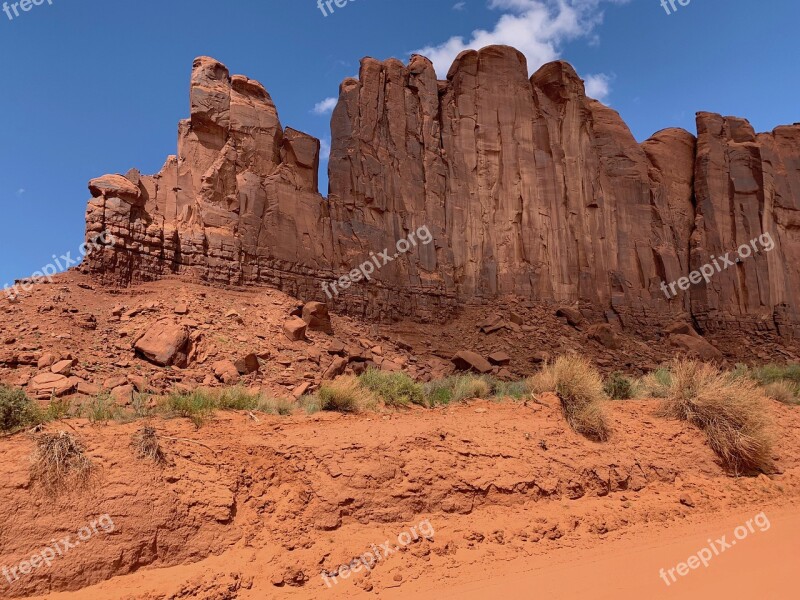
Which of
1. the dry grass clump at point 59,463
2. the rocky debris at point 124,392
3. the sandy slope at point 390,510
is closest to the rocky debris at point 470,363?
the sandy slope at point 390,510

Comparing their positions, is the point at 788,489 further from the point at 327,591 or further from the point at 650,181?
the point at 650,181

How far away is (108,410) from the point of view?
23.1 feet

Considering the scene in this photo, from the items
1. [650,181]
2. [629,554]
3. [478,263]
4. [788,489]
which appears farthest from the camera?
[650,181]

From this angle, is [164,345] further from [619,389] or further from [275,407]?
[619,389]

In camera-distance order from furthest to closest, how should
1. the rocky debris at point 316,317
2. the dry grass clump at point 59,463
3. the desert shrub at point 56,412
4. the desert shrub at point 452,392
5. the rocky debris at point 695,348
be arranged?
the rocky debris at point 695,348 → the rocky debris at point 316,317 → the desert shrub at point 452,392 → the desert shrub at point 56,412 → the dry grass clump at point 59,463

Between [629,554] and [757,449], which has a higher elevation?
[757,449]

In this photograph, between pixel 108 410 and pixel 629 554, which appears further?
pixel 108 410

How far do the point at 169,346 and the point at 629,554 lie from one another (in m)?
11.9

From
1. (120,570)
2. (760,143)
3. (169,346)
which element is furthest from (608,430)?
(760,143)

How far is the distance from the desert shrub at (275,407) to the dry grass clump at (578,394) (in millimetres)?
4563

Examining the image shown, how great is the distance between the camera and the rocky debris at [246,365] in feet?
46.0

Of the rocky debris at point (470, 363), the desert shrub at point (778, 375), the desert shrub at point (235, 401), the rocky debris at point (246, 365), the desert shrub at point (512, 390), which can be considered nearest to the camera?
the desert shrub at point (235, 401)

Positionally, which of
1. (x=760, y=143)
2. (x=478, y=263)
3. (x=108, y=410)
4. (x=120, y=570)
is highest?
(x=760, y=143)

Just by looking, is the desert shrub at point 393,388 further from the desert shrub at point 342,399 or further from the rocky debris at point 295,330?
the rocky debris at point 295,330
